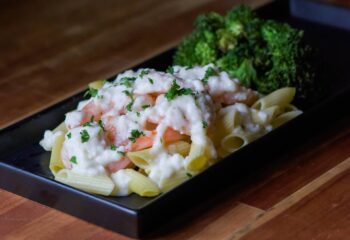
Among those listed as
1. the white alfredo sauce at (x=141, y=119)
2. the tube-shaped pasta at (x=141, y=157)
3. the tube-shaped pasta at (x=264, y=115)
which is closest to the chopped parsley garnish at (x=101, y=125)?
the white alfredo sauce at (x=141, y=119)

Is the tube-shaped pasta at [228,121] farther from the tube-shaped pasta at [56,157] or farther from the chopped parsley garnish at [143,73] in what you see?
the tube-shaped pasta at [56,157]

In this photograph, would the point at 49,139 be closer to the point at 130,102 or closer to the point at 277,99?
the point at 130,102

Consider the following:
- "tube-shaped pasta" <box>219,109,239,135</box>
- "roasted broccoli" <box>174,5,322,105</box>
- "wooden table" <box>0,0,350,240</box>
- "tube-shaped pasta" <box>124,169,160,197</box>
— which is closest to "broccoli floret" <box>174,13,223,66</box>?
"roasted broccoli" <box>174,5,322,105</box>

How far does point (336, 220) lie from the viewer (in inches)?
86.6

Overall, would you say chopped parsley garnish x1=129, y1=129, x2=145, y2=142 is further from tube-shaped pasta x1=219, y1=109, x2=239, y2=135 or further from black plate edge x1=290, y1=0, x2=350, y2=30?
black plate edge x1=290, y1=0, x2=350, y2=30

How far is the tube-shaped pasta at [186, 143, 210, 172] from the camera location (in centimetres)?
229

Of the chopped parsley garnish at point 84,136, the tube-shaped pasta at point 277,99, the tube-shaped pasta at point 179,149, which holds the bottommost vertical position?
the tube-shaped pasta at point 179,149

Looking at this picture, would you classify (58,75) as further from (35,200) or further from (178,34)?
(35,200)

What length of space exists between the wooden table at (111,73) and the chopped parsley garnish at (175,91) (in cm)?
27

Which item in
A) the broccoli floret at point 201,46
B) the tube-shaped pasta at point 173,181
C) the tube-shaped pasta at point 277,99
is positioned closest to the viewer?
the tube-shaped pasta at point 173,181

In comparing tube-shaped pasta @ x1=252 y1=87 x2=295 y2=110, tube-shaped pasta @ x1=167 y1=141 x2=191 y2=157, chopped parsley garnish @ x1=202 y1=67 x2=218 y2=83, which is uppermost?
chopped parsley garnish @ x1=202 y1=67 x2=218 y2=83

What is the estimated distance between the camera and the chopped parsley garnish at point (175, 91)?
2.36 meters

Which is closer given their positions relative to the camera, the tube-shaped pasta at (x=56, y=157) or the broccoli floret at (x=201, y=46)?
the tube-shaped pasta at (x=56, y=157)

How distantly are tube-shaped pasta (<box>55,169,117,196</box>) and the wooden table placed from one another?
80mm
